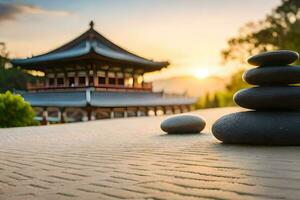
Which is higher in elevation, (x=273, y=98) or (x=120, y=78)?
(x=120, y=78)

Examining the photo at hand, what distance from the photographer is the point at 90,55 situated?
25.5m

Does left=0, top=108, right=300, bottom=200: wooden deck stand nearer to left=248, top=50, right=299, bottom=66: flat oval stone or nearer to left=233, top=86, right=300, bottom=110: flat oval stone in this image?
left=233, top=86, right=300, bottom=110: flat oval stone

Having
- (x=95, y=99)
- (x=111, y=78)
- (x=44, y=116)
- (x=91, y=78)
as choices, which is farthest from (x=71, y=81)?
(x=95, y=99)

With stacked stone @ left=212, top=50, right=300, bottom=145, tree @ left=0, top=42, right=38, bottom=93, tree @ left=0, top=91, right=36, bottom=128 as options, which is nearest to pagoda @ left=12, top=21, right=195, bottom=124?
tree @ left=0, top=91, right=36, bottom=128

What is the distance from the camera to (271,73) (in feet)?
22.5

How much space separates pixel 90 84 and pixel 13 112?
1035cm

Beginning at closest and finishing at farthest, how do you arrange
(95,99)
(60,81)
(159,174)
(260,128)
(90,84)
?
1. (159,174)
2. (260,128)
3. (95,99)
4. (90,84)
5. (60,81)

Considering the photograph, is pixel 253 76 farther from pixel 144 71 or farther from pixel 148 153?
pixel 144 71

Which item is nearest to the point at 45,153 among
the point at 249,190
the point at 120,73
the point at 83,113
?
the point at 249,190

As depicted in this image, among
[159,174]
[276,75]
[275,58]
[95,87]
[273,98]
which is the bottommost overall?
[159,174]

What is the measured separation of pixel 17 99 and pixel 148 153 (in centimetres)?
1387

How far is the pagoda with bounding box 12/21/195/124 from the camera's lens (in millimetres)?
25359

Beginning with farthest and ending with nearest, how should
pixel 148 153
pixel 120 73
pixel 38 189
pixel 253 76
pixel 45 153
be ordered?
pixel 120 73 → pixel 253 76 → pixel 45 153 → pixel 148 153 → pixel 38 189

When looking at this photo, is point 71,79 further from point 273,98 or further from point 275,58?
point 273,98
